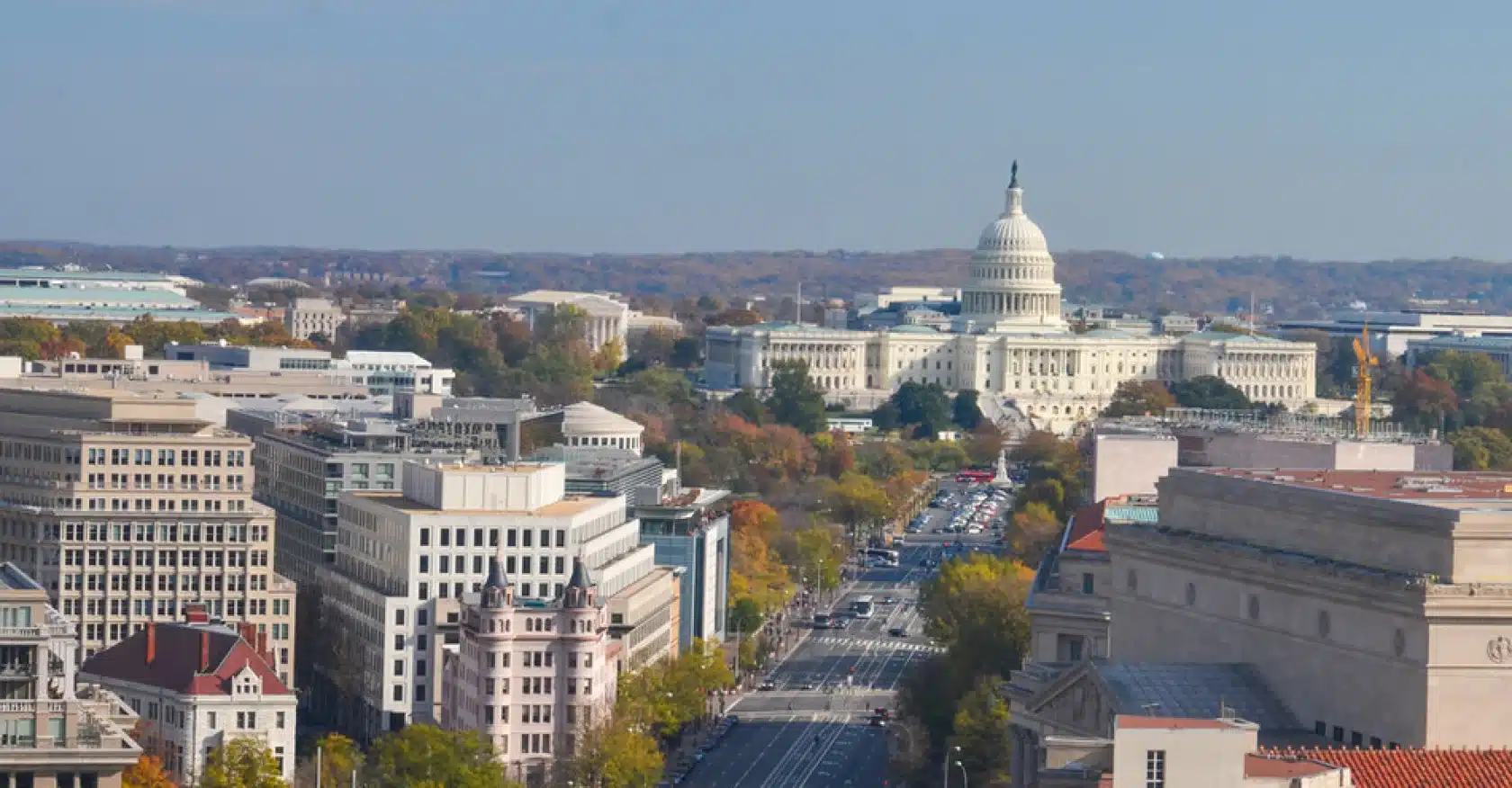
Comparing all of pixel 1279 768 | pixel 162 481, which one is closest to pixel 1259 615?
pixel 1279 768

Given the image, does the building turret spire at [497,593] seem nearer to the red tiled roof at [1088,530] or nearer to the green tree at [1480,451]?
the red tiled roof at [1088,530]

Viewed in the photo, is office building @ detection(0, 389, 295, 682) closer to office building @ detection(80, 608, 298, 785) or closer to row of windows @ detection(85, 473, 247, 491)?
row of windows @ detection(85, 473, 247, 491)

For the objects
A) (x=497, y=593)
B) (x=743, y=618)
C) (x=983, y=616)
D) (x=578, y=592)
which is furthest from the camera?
(x=743, y=618)

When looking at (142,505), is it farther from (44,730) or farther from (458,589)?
(44,730)

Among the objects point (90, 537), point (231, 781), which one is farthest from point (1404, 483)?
point (90, 537)

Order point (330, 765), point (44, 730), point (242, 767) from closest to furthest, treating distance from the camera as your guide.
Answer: point (44, 730)
point (242, 767)
point (330, 765)

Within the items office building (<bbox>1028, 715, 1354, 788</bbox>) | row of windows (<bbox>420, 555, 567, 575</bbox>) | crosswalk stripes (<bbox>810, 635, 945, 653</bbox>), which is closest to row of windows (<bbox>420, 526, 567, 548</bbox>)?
row of windows (<bbox>420, 555, 567, 575</bbox>)
